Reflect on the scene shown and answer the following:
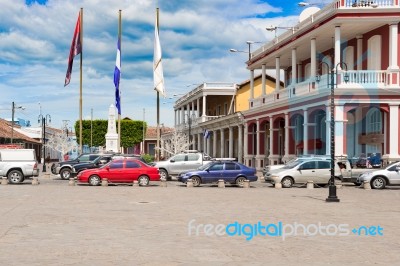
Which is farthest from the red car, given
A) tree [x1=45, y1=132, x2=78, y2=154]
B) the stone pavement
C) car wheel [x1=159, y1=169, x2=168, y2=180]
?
tree [x1=45, y1=132, x2=78, y2=154]

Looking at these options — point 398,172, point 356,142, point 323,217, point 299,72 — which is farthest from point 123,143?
point 323,217

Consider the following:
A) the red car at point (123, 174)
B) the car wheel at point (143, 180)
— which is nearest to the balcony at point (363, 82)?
the red car at point (123, 174)

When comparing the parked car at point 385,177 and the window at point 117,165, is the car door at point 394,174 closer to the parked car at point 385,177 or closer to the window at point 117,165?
the parked car at point 385,177

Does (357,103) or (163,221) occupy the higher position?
(357,103)

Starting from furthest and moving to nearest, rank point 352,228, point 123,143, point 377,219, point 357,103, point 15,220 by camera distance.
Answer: point 123,143
point 357,103
point 377,219
point 15,220
point 352,228

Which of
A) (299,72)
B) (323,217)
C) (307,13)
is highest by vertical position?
(307,13)

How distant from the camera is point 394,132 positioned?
33438mm

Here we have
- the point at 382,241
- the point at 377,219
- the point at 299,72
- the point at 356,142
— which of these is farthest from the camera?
the point at 299,72

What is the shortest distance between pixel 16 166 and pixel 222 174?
37.6ft

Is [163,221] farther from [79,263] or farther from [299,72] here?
[299,72]

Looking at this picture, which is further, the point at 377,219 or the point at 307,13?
the point at 307,13

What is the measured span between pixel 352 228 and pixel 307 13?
33.1m

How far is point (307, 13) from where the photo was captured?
44469mm

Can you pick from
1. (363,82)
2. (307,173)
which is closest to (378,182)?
(307,173)
